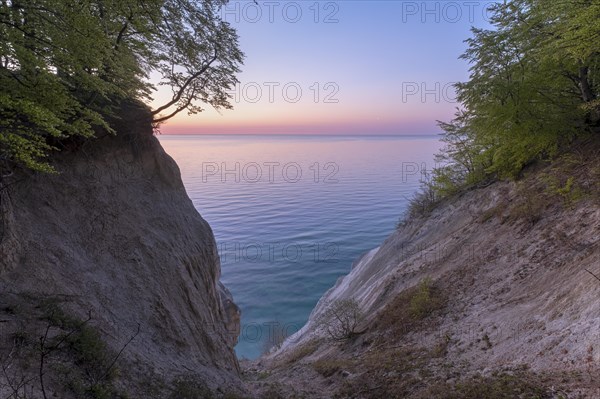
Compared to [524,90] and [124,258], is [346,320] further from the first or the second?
[524,90]

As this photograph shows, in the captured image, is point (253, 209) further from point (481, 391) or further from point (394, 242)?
point (481, 391)

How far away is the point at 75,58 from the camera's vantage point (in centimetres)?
689

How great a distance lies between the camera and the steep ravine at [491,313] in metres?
7.50

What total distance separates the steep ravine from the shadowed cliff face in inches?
124

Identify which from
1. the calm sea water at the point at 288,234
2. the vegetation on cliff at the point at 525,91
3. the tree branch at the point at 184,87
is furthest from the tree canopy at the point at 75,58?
the calm sea water at the point at 288,234

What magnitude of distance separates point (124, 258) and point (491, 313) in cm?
1227

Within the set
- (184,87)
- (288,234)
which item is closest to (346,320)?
(184,87)

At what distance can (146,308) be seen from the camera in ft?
33.3

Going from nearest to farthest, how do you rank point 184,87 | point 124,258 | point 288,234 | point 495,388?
point 495,388, point 124,258, point 184,87, point 288,234

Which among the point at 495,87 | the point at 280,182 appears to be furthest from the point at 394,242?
the point at 280,182

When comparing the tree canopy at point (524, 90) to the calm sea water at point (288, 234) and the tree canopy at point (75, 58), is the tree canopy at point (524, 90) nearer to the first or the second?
the tree canopy at point (75, 58)

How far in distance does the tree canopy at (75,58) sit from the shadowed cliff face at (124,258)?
136 cm

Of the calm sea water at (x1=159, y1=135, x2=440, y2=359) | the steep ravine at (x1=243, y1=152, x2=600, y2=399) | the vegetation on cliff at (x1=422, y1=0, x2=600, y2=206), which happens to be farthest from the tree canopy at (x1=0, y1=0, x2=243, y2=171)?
the calm sea water at (x1=159, y1=135, x2=440, y2=359)

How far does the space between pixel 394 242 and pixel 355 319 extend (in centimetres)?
1132
